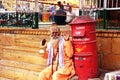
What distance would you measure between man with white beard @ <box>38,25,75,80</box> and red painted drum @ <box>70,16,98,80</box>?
18 cm

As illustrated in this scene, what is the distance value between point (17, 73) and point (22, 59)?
0.59 meters

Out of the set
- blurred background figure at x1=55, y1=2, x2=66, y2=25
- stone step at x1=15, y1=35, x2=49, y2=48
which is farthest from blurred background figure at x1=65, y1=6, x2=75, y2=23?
stone step at x1=15, y1=35, x2=49, y2=48

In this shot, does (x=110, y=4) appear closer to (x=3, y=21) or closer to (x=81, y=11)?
(x=81, y=11)

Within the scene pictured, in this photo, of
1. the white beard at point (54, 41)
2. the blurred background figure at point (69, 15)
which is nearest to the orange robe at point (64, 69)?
the white beard at point (54, 41)

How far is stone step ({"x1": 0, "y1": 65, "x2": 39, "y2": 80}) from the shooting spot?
7.98 m

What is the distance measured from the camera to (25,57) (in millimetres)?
8727

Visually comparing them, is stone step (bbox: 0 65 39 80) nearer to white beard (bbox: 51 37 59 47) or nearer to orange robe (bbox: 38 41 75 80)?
orange robe (bbox: 38 41 75 80)

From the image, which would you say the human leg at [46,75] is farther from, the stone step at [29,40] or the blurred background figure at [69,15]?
the blurred background figure at [69,15]

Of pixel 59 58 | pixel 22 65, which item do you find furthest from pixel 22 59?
pixel 59 58

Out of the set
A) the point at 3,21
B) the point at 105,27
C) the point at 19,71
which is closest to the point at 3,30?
the point at 3,21

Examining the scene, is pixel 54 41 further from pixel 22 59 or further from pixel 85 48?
pixel 22 59

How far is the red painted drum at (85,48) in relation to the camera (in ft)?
21.1

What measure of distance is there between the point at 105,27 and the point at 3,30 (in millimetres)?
3960

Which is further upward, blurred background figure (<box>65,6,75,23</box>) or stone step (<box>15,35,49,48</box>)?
blurred background figure (<box>65,6,75,23</box>)
